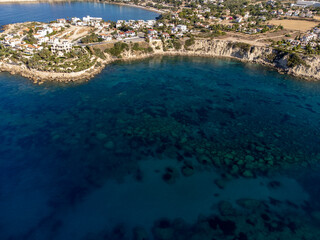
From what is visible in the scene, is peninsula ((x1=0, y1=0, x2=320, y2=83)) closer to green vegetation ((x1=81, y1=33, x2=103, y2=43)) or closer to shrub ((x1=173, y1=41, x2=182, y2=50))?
green vegetation ((x1=81, y1=33, x2=103, y2=43))

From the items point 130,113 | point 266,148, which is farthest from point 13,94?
point 266,148

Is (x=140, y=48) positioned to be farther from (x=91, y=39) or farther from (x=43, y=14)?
(x=43, y=14)

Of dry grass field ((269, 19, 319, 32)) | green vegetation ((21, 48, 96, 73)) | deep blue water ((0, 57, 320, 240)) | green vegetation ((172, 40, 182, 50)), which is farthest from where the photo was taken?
dry grass field ((269, 19, 319, 32))

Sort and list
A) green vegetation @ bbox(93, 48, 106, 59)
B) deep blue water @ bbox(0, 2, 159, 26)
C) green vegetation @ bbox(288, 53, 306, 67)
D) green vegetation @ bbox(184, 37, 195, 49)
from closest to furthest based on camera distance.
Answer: green vegetation @ bbox(288, 53, 306, 67), green vegetation @ bbox(93, 48, 106, 59), green vegetation @ bbox(184, 37, 195, 49), deep blue water @ bbox(0, 2, 159, 26)

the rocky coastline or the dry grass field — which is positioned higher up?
the dry grass field

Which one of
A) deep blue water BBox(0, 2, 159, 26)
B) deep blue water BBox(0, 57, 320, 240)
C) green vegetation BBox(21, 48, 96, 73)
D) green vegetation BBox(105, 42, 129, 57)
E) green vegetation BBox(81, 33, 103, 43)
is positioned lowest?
deep blue water BBox(0, 57, 320, 240)

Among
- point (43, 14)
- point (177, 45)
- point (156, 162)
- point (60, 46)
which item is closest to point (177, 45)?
point (177, 45)

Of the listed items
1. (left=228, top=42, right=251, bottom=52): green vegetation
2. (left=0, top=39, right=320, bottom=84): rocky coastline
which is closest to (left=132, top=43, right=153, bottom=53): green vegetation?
(left=0, top=39, right=320, bottom=84): rocky coastline

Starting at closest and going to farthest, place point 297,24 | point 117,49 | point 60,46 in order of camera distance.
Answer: point 60,46
point 117,49
point 297,24
